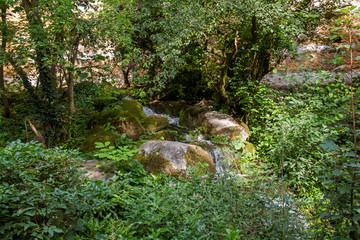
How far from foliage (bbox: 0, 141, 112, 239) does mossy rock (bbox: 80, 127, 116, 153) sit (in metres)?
3.15

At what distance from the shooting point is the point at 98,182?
8.86 ft

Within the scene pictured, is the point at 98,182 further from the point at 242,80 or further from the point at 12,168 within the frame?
the point at 242,80

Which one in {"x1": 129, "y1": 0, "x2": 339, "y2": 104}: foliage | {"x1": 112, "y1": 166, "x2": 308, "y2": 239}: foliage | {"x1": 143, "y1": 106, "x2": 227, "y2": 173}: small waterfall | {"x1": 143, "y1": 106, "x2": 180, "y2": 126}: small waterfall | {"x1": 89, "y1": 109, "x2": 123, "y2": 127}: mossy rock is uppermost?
{"x1": 129, "y1": 0, "x2": 339, "y2": 104}: foliage

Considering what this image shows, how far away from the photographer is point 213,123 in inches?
297

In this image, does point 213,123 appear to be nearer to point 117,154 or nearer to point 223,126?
point 223,126

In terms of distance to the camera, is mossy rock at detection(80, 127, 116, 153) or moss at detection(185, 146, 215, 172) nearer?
moss at detection(185, 146, 215, 172)

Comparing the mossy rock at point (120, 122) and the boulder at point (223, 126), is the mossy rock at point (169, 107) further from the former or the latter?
the mossy rock at point (120, 122)

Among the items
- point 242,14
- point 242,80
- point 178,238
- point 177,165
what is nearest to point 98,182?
point 178,238

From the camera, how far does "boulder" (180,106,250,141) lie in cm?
702

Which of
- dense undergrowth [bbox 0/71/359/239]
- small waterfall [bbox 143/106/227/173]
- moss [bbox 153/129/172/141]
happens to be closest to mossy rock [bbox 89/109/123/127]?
moss [bbox 153/129/172/141]

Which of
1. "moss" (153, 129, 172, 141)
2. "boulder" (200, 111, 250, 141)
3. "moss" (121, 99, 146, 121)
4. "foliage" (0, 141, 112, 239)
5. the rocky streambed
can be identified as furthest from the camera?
"moss" (121, 99, 146, 121)

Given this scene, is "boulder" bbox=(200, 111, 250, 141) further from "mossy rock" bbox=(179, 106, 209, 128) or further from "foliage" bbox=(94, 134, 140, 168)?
"foliage" bbox=(94, 134, 140, 168)

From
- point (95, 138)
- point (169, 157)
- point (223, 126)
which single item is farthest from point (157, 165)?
point (223, 126)

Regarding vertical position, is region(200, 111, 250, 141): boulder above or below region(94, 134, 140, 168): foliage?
below
